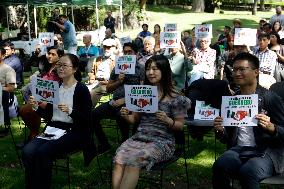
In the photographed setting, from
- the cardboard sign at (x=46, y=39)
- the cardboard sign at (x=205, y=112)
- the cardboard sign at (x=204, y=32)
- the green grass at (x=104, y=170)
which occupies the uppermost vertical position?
the cardboard sign at (x=204, y=32)

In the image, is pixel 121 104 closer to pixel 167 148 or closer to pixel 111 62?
pixel 167 148

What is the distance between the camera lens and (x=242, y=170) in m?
4.09

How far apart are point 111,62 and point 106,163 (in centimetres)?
263

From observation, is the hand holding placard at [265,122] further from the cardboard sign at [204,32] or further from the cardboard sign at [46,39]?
the cardboard sign at [46,39]

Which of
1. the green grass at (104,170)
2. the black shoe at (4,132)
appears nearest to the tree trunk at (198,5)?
the green grass at (104,170)

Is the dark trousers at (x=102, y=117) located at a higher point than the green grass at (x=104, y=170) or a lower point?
higher

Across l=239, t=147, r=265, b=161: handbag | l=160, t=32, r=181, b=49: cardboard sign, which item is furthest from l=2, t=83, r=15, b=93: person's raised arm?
l=239, t=147, r=265, b=161: handbag

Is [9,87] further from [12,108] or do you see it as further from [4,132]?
[4,132]

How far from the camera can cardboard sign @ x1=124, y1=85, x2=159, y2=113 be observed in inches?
179

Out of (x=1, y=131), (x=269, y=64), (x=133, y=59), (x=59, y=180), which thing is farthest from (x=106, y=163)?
(x=269, y=64)

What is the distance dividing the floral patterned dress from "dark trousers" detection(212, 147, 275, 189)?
0.68m

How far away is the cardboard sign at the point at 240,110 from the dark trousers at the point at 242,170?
0.40 metres

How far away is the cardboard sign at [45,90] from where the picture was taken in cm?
498

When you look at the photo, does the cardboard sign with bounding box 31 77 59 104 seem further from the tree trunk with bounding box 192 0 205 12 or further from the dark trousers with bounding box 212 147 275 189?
the tree trunk with bounding box 192 0 205 12
